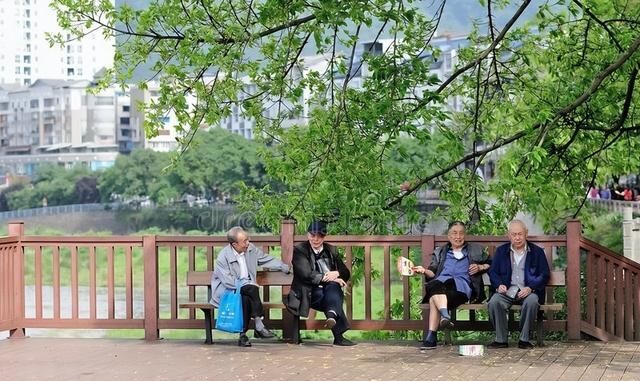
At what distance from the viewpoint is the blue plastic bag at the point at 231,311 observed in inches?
405

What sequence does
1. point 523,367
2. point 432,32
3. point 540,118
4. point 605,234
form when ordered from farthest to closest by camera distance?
point 605,234, point 432,32, point 540,118, point 523,367

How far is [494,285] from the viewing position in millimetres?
10234

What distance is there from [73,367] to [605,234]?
36568mm

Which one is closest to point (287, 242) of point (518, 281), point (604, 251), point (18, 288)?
point (518, 281)

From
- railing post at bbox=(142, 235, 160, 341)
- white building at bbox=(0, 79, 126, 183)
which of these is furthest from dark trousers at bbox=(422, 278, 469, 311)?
white building at bbox=(0, 79, 126, 183)

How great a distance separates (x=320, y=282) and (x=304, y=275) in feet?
0.54

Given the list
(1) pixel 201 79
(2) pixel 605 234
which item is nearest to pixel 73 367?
(1) pixel 201 79

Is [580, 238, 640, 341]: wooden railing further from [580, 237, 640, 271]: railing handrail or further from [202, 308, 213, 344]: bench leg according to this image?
[202, 308, 213, 344]: bench leg

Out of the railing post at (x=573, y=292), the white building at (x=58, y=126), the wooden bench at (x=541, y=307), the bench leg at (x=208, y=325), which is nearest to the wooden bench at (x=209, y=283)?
the bench leg at (x=208, y=325)

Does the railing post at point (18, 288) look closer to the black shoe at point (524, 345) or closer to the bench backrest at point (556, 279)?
the black shoe at point (524, 345)

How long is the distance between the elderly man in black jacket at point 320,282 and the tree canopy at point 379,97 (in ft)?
10.2

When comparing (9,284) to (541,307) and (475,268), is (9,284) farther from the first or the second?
(541,307)

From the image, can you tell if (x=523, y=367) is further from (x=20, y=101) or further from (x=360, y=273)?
(x=20, y=101)

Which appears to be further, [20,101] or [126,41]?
[20,101]
